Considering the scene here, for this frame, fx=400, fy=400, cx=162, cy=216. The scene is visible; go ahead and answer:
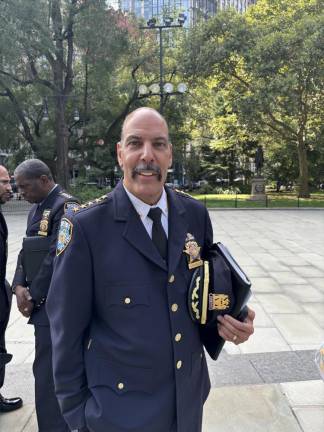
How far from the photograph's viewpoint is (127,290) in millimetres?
1649

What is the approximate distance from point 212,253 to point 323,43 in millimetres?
21034

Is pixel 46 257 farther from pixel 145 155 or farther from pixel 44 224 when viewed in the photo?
pixel 145 155

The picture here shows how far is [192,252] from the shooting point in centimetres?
179

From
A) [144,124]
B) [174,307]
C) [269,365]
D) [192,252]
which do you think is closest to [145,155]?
[144,124]

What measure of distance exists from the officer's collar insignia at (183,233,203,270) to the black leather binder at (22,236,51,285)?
121 cm

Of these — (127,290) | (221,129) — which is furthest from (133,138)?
(221,129)

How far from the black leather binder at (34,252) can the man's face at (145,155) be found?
1.14m

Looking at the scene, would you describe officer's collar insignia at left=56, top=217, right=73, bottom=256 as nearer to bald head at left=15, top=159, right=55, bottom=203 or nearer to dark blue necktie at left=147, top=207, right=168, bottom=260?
dark blue necktie at left=147, top=207, right=168, bottom=260

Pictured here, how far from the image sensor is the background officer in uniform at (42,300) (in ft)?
8.55

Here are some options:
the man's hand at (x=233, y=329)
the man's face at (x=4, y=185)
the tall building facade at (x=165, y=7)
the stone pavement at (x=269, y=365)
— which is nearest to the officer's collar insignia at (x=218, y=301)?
the man's hand at (x=233, y=329)

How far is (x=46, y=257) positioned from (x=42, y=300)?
11.4 inches

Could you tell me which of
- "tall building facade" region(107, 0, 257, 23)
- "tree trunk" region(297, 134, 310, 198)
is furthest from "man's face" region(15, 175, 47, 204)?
"tree trunk" region(297, 134, 310, 198)

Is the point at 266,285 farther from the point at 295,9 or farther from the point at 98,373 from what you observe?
the point at 295,9

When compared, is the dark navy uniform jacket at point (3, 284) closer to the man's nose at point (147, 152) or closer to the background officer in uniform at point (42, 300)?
the background officer in uniform at point (42, 300)
